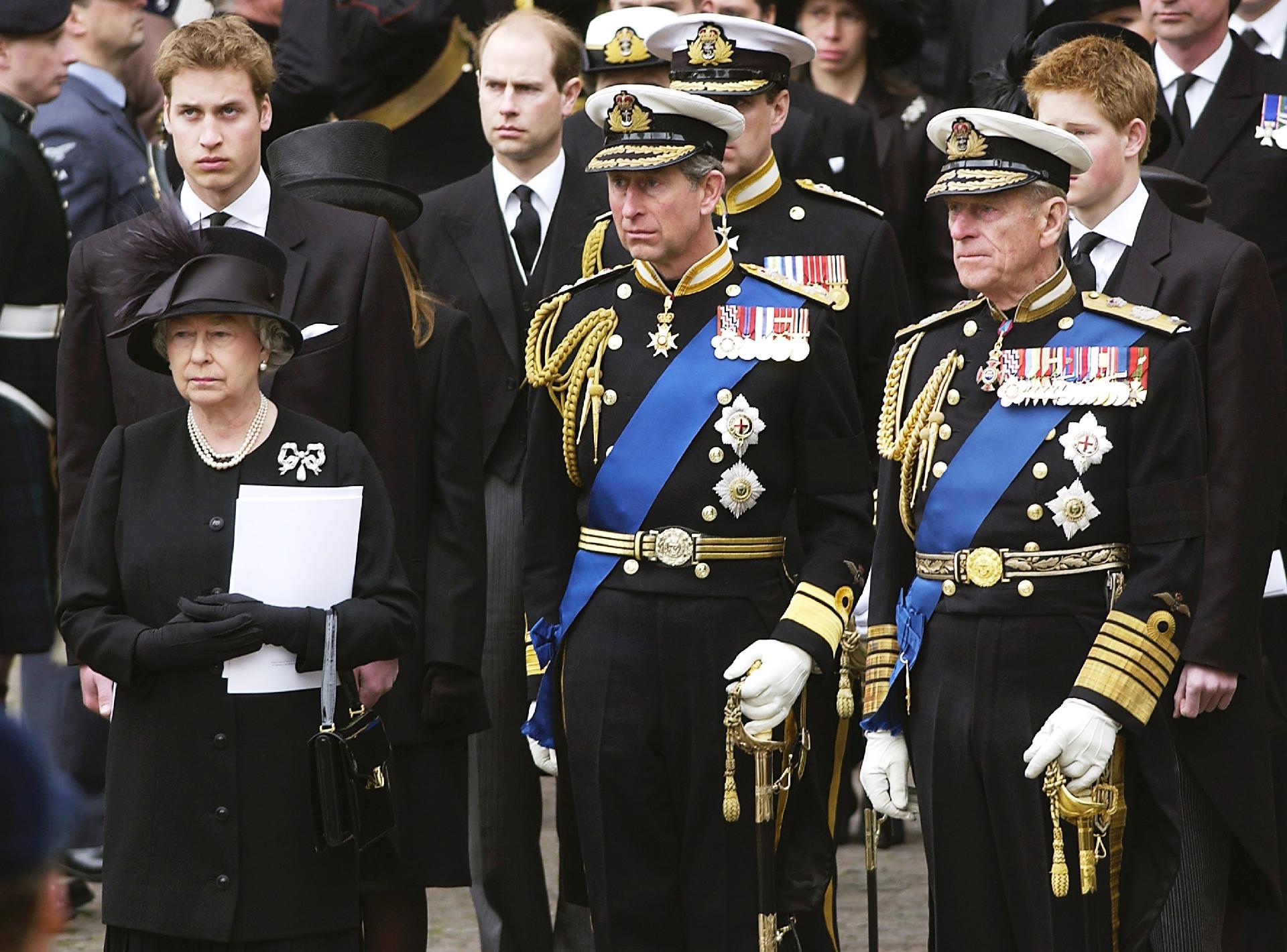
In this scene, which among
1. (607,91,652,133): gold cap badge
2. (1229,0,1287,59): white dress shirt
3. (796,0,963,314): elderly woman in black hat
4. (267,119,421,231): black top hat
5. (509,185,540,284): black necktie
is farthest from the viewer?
(796,0,963,314): elderly woman in black hat

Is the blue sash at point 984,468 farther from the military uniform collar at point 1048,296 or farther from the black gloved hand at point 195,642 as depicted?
the black gloved hand at point 195,642

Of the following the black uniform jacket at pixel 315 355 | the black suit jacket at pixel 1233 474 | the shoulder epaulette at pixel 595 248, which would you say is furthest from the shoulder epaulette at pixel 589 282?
the black suit jacket at pixel 1233 474

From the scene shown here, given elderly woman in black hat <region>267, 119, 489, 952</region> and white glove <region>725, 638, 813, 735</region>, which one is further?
elderly woman in black hat <region>267, 119, 489, 952</region>

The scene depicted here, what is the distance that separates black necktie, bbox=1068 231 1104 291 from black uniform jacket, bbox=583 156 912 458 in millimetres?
532

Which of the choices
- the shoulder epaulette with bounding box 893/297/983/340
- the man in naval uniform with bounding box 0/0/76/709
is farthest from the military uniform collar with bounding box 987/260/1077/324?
the man in naval uniform with bounding box 0/0/76/709

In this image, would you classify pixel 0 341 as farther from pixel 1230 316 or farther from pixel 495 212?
pixel 1230 316

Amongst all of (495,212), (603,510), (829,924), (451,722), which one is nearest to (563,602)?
(603,510)

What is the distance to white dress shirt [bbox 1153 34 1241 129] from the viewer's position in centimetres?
637

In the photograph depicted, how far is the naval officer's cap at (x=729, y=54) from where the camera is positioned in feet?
18.2

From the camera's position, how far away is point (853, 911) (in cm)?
671

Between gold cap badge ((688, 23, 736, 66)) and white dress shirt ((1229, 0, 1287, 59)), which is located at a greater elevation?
white dress shirt ((1229, 0, 1287, 59))

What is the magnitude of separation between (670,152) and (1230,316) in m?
1.36

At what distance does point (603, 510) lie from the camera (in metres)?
4.84

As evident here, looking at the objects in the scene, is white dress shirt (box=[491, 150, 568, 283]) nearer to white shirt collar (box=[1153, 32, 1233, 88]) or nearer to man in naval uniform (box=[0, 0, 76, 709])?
man in naval uniform (box=[0, 0, 76, 709])
